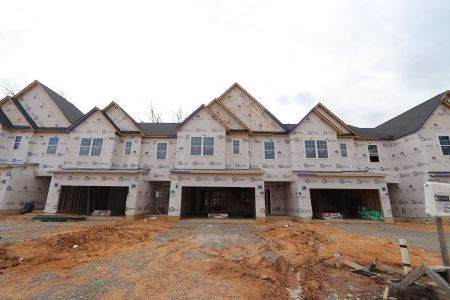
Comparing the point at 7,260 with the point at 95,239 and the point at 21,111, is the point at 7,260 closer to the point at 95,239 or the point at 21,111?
the point at 95,239

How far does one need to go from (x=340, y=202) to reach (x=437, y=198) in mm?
18079

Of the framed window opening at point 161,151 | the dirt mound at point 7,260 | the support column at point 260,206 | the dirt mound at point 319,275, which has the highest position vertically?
the framed window opening at point 161,151

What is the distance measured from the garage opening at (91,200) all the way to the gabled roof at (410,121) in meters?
24.9

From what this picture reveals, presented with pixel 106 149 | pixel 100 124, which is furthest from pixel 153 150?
pixel 100 124

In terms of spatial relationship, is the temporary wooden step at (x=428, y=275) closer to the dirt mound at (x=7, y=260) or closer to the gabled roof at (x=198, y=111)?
the dirt mound at (x=7, y=260)

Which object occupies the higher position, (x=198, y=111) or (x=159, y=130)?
(x=198, y=111)

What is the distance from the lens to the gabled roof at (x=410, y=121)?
696 inches

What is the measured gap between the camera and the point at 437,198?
4.39m

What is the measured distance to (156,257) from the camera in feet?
22.0

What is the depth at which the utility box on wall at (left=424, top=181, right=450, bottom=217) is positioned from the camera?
4336 millimetres

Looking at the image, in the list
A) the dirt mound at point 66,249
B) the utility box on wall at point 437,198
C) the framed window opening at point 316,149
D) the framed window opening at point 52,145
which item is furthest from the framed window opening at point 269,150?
the framed window opening at point 52,145

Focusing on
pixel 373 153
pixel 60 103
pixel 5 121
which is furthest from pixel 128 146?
pixel 373 153

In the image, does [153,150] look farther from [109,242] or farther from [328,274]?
[328,274]

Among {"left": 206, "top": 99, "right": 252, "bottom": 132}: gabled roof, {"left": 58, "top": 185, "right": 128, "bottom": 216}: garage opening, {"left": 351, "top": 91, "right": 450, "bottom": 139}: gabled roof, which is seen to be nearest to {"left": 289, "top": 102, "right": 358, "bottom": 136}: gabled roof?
{"left": 351, "top": 91, "right": 450, "bottom": 139}: gabled roof
